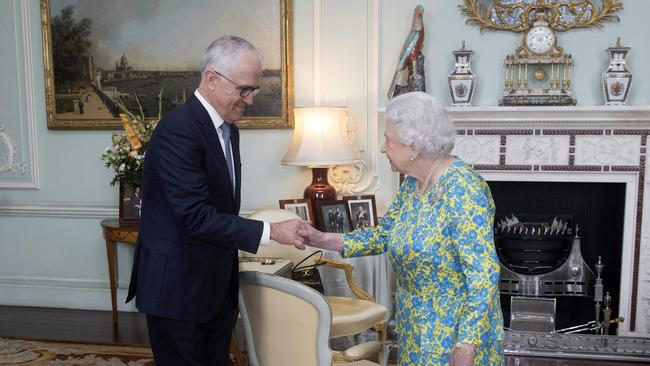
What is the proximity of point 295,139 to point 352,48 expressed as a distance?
0.82 m

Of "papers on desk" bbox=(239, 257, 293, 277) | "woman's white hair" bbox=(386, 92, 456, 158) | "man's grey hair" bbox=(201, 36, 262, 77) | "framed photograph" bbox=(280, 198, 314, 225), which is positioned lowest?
"papers on desk" bbox=(239, 257, 293, 277)

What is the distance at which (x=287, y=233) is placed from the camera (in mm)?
2100

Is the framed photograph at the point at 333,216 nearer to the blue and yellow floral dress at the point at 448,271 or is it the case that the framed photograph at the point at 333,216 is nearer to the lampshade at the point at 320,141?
the lampshade at the point at 320,141

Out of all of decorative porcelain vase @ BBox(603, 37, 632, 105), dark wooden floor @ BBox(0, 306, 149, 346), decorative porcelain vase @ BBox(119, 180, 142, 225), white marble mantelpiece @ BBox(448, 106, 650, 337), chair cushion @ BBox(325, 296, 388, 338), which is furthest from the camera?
decorative porcelain vase @ BBox(119, 180, 142, 225)

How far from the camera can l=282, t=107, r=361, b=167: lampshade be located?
150 inches

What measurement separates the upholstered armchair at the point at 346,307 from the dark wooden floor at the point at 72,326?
1112 mm

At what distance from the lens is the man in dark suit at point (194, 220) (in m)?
1.87

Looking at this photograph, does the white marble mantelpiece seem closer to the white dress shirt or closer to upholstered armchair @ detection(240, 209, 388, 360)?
upholstered armchair @ detection(240, 209, 388, 360)

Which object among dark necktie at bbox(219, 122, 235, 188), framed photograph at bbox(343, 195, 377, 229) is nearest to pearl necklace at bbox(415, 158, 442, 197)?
dark necktie at bbox(219, 122, 235, 188)

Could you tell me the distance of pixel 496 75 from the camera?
4.09 m

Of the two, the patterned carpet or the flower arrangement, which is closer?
the patterned carpet

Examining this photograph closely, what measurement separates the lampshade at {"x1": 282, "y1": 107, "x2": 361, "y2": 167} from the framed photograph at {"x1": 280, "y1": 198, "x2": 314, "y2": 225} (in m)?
0.27

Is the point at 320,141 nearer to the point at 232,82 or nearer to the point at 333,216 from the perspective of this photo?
the point at 333,216

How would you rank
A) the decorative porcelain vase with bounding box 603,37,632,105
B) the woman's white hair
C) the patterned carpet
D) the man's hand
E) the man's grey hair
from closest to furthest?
the woman's white hair, the man's grey hair, the man's hand, the patterned carpet, the decorative porcelain vase with bounding box 603,37,632,105
